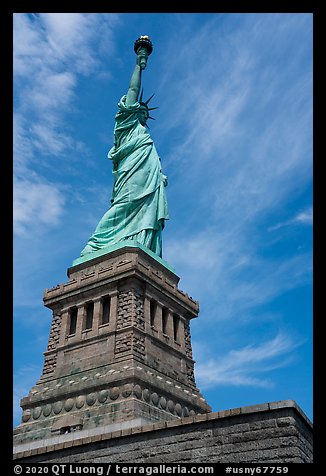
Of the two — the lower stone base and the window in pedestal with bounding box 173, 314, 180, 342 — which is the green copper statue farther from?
the lower stone base

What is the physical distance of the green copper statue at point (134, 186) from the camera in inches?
1297

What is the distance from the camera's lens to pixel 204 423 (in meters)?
11.6

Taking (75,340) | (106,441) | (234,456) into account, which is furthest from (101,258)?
(234,456)

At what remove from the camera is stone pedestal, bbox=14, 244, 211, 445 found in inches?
949

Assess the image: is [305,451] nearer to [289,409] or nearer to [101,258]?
[289,409]

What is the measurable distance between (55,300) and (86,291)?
222cm

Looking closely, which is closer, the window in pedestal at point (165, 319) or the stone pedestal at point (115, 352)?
the stone pedestal at point (115, 352)

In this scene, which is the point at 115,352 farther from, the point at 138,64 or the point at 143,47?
the point at 143,47

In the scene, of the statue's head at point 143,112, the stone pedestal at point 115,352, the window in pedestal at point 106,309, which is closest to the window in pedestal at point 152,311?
the stone pedestal at point 115,352

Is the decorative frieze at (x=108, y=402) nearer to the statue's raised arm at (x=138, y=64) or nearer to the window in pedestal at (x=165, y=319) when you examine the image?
the window in pedestal at (x=165, y=319)

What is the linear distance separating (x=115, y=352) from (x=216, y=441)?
15295 millimetres

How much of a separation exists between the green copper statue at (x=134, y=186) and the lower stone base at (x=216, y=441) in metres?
19.6

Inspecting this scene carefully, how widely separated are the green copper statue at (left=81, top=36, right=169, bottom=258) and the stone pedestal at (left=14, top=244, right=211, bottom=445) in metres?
2.52

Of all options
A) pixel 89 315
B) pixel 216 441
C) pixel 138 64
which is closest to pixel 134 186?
pixel 89 315
